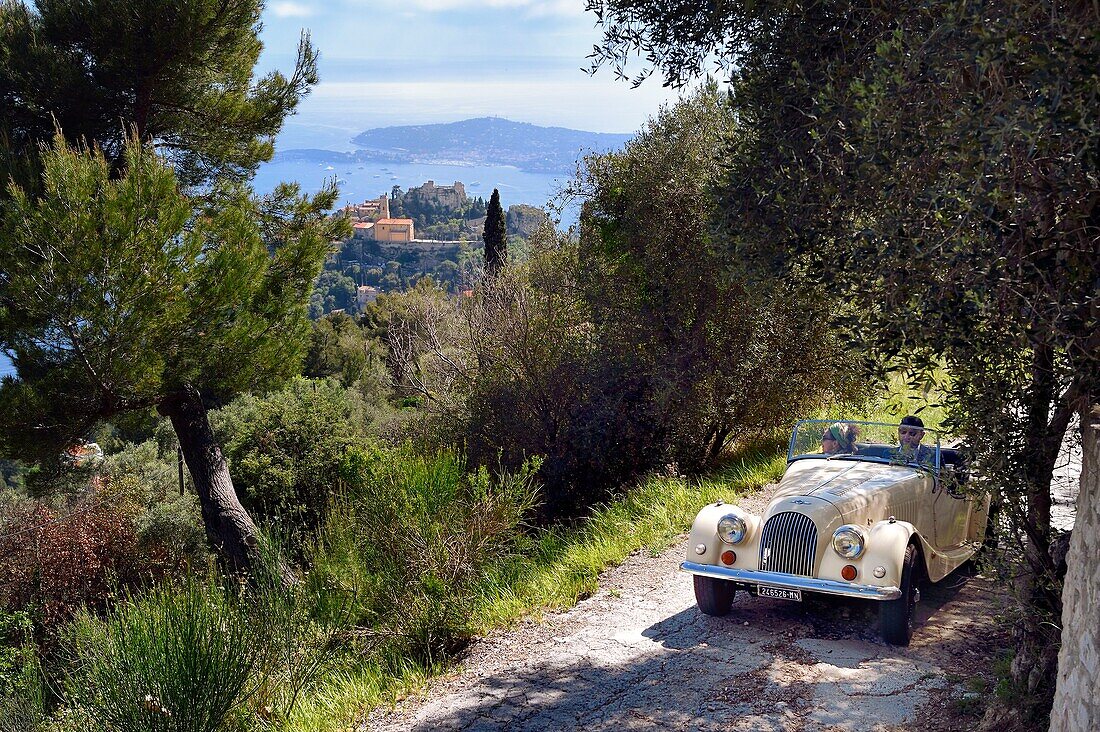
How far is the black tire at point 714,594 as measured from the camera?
627 cm

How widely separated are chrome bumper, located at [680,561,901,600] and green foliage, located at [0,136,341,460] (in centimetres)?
662

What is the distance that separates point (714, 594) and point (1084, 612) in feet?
9.86

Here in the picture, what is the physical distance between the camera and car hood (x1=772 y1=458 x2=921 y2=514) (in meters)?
6.12

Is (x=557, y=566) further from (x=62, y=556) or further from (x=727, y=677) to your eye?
(x=62, y=556)

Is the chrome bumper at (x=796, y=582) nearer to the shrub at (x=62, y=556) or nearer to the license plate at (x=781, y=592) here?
the license plate at (x=781, y=592)

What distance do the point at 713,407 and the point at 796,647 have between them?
570cm

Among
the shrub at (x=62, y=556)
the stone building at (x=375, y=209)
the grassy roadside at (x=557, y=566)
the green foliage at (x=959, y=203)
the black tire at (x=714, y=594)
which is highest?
the stone building at (x=375, y=209)

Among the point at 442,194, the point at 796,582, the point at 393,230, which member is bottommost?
the point at 796,582

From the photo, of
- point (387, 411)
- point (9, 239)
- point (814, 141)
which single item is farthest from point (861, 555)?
point (387, 411)

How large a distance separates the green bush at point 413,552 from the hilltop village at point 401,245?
57.0 metres

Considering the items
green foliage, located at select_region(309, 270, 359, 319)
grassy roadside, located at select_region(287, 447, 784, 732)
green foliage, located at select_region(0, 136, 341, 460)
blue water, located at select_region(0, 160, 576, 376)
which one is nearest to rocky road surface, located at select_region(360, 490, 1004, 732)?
grassy roadside, located at select_region(287, 447, 784, 732)

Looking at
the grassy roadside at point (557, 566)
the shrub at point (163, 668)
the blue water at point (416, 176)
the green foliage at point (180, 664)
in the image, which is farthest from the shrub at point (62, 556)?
the blue water at point (416, 176)

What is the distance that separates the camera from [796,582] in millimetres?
5703

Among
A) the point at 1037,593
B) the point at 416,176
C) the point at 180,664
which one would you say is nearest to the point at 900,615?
the point at 1037,593
